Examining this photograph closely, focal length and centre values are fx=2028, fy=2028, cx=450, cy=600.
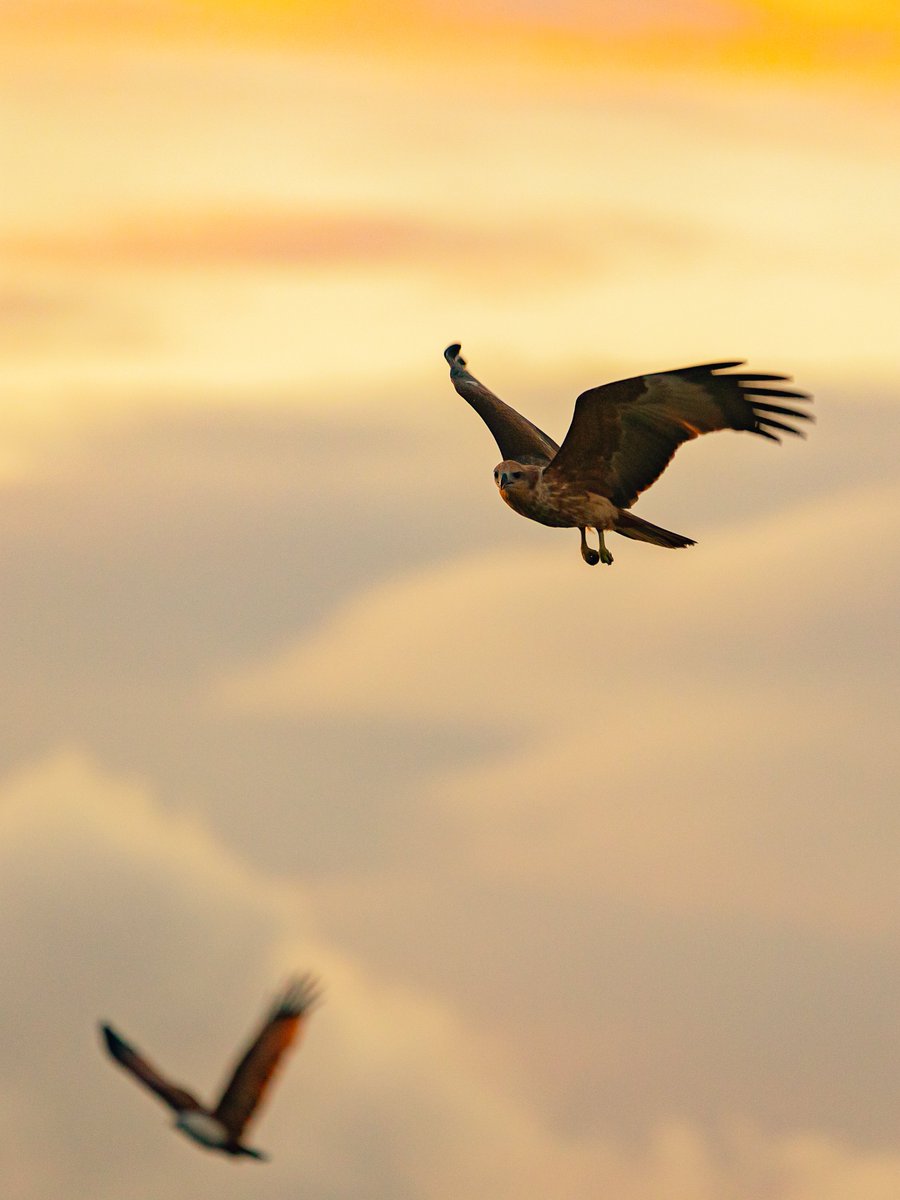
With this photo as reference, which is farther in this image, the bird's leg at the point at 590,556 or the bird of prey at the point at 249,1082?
the bird's leg at the point at 590,556

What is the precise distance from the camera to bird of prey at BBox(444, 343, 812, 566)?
2303 centimetres

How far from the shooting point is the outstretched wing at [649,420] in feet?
75.3

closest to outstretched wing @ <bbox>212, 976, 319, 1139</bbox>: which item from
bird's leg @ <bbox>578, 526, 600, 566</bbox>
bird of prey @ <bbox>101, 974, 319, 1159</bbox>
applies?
bird of prey @ <bbox>101, 974, 319, 1159</bbox>

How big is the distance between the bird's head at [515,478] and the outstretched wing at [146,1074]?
26.7ft

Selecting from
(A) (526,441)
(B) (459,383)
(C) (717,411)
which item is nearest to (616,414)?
(C) (717,411)

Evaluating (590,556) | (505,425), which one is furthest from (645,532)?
(505,425)

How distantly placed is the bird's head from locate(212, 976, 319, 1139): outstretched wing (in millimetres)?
8073

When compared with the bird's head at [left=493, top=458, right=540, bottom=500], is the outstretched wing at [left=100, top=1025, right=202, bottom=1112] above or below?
below

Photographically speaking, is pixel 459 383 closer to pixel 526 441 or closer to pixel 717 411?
pixel 526 441

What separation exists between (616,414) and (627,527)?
58.4 inches

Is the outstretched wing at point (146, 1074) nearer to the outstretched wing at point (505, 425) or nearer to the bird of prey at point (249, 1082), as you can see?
the bird of prey at point (249, 1082)

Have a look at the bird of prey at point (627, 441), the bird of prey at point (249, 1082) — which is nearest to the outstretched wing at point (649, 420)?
the bird of prey at point (627, 441)

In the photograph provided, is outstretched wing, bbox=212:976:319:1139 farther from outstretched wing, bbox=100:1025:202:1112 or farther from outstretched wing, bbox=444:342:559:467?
outstretched wing, bbox=444:342:559:467

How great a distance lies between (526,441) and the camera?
1091 inches
